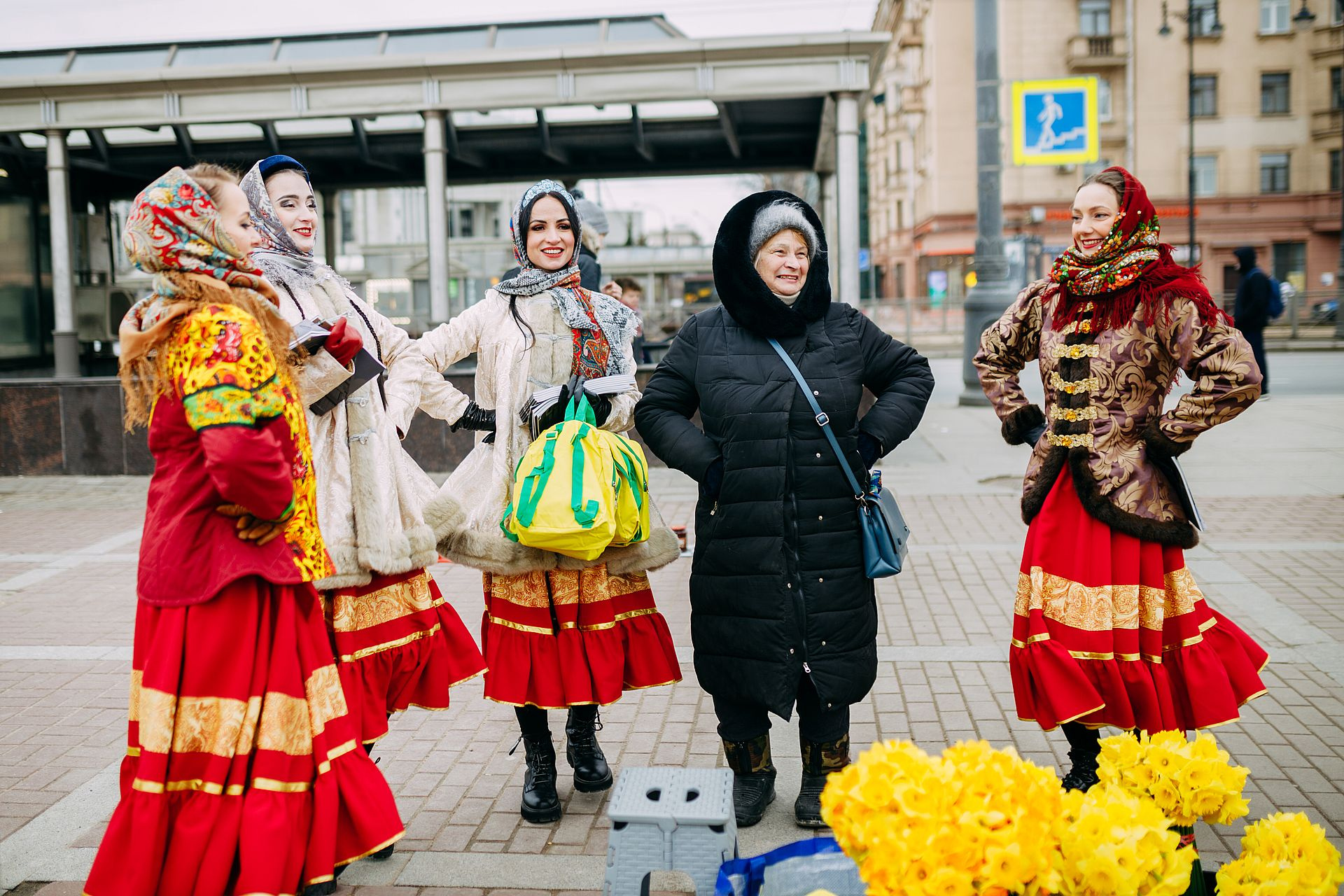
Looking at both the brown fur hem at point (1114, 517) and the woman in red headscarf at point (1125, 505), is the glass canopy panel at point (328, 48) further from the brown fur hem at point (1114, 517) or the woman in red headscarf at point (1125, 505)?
the brown fur hem at point (1114, 517)

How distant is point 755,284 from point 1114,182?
1.17 meters

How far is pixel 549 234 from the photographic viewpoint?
3.80 meters

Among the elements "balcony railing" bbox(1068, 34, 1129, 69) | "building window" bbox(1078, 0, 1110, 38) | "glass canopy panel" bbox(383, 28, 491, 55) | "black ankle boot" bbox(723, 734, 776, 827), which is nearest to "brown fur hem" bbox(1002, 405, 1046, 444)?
"black ankle boot" bbox(723, 734, 776, 827)

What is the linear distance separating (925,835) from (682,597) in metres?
4.45

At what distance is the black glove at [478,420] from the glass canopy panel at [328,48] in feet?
33.5

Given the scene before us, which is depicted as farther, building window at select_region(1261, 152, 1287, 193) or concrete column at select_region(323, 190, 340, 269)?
building window at select_region(1261, 152, 1287, 193)

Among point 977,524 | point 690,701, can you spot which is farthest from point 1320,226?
point 690,701

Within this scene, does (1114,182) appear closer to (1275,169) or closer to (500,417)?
(500,417)

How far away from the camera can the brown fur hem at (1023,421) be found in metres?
3.93

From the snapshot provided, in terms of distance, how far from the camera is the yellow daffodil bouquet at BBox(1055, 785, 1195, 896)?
205 centimetres

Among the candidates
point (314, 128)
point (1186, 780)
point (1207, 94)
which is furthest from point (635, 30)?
point (1207, 94)

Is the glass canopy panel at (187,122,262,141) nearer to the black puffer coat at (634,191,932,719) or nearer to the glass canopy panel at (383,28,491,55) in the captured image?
the glass canopy panel at (383,28,491,55)

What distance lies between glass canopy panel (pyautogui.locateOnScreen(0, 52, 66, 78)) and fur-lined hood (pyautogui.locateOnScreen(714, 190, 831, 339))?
1252 centimetres

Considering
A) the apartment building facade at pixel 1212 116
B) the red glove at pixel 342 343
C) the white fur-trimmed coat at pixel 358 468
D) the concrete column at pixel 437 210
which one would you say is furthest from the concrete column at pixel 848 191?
the apartment building facade at pixel 1212 116
